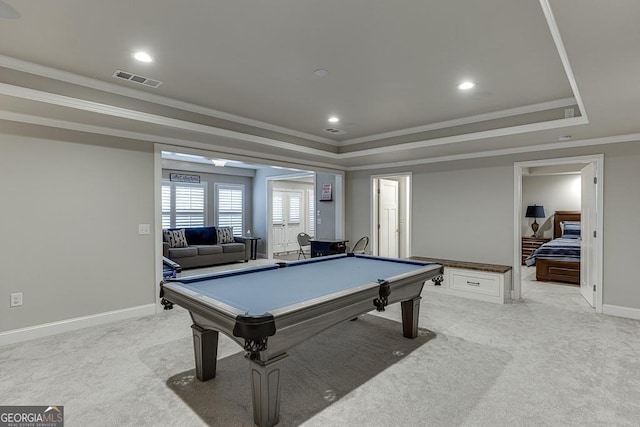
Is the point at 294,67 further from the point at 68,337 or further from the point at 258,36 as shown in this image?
the point at 68,337

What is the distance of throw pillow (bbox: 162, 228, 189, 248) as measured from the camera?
23.9 ft

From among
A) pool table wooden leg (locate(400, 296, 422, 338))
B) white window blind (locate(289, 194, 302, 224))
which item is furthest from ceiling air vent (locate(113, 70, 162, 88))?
white window blind (locate(289, 194, 302, 224))

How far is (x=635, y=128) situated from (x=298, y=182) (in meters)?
8.23

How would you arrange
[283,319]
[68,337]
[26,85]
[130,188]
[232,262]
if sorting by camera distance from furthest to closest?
[232,262] → [130,188] → [68,337] → [26,85] → [283,319]

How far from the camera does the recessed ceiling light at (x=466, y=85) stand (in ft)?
10.6

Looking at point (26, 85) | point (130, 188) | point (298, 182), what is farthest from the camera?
point (298, 182)

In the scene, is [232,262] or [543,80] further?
[232,262]

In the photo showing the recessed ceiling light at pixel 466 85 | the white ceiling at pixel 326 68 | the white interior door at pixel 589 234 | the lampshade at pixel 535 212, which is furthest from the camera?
the lampshade at pixel 535 212

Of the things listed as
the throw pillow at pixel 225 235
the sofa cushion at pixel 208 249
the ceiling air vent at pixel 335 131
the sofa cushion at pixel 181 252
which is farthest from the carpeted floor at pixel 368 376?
the throw pillow at pixel 225 235

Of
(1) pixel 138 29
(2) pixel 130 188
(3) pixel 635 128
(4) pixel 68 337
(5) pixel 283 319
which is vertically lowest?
(4) pixel 68 337

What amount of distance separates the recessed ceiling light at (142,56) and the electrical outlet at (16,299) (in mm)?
2645

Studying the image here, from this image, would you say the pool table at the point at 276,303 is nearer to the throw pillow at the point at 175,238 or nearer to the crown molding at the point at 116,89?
the crown molding at the point at 116,89

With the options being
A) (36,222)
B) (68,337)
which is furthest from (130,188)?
(68,337)

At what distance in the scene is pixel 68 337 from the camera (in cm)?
336
